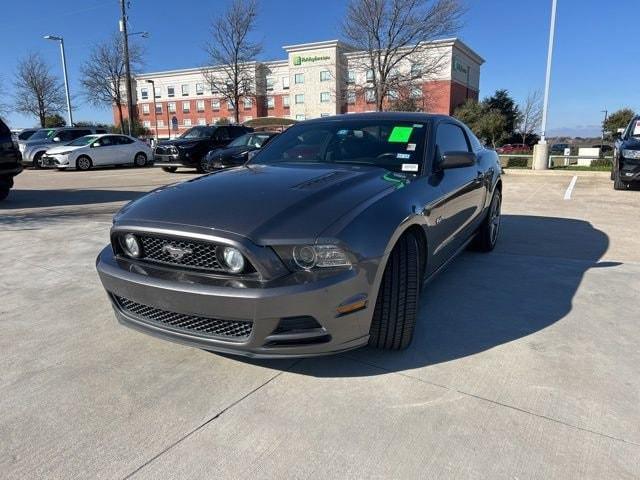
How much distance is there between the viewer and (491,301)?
12.4 ft

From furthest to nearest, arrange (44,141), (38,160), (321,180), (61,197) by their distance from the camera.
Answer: (44,141) < (38,160) < (61,197) < (321,180)

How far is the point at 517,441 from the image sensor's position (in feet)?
6.88

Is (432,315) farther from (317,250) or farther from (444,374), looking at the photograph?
(317,250)

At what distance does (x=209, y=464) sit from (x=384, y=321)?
3.93 ft

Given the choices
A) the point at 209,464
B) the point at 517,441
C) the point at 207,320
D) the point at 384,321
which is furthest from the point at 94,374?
the point at 517,441

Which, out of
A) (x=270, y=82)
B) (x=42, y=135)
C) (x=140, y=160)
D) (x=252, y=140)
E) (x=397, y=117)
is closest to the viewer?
(x=397, y=117)

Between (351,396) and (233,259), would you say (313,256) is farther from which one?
(351,396)

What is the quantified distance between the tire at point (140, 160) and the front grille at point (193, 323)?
747 inches

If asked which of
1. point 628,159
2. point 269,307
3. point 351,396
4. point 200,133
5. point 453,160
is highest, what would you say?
point 200,133

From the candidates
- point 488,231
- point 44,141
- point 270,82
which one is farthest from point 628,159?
point 270,82

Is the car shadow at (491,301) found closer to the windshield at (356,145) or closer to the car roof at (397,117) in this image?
the windshield at (356,145)

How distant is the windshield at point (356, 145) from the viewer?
353 centimetres

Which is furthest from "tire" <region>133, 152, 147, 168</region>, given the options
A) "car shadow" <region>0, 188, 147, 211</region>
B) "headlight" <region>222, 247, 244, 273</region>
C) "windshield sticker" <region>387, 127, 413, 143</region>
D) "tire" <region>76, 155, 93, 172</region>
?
"headlight" <region>222, 247, 244, 273</region>

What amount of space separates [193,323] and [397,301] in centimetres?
112
